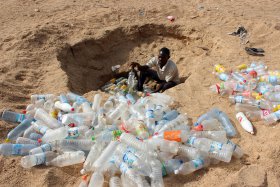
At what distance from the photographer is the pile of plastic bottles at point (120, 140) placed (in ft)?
10.1

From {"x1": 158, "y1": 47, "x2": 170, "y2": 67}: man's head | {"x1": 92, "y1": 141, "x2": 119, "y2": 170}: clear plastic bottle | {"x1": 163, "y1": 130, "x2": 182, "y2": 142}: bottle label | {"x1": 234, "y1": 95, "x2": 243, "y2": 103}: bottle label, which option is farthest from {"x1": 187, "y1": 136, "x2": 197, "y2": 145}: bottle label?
{"x1": 158, "y1": 47, "x2": 170, "y2": 67}: man's head

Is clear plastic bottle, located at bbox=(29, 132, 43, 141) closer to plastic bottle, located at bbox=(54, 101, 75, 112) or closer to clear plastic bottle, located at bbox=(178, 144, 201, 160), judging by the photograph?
plastic bottle, located at bbox=(54, 101, 75, 112)

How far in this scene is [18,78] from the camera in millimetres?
4863

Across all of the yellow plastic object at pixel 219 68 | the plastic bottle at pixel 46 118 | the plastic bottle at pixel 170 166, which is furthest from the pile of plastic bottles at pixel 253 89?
the plastic bottle at pixel 46 118

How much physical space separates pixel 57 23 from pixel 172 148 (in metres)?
4.24

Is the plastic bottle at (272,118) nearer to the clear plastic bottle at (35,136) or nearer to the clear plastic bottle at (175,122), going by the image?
the clear plastic bottle at (175,122)

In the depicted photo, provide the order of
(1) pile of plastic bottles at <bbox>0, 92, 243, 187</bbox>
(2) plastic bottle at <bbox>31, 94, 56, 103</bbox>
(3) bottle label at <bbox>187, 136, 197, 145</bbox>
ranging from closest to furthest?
(1) pile of plastic bottles at <bbox>0, 92, 243, 187</bbox> < (3) bottle label at <bbox>187, 136, 197, 145</bbox> < (2) plastic bottle at <bbox>31, 94, 56, 103</bbox>

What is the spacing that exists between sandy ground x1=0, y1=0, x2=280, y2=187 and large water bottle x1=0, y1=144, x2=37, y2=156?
0.35 ft

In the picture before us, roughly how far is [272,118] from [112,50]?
360cm

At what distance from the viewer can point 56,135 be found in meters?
3.51

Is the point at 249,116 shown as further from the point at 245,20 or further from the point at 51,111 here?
the point at 245,20

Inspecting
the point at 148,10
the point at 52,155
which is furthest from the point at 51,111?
the point at 148,10

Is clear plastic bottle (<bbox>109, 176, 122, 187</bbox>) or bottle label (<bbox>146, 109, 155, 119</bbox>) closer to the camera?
clear plastic bottle (<bbox>109, 176, 122, 187</bbox>)

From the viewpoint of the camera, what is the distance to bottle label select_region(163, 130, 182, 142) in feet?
10.7
